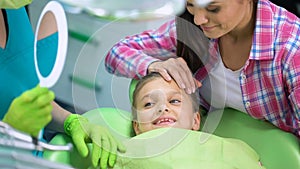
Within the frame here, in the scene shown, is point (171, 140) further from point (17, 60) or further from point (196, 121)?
point (17, 60)

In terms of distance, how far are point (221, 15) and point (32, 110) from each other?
1.00ft

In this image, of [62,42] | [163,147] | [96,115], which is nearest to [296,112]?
[163,147]

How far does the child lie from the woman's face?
0.11 meters

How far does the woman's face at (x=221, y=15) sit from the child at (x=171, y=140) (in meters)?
0.11

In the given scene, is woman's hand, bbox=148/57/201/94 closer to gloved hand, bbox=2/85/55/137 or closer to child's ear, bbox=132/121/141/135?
child's ear, bbox=132/121/141/135

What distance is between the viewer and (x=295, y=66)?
74cm

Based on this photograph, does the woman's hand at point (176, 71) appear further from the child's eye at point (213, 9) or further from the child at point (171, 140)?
the child's eye at point (213, 9)

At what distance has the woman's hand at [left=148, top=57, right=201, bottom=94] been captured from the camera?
79 centimetres

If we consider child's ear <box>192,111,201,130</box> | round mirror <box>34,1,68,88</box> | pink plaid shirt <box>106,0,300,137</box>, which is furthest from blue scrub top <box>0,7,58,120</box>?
child's ear <box>192,111,201,130</box>

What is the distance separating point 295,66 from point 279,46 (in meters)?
0.04

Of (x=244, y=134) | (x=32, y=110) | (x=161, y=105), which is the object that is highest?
(x=32, y=110)

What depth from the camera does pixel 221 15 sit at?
724 mm

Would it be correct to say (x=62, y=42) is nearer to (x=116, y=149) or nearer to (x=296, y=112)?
(x=116, y=149)

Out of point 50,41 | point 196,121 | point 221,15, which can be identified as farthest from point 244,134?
point 50,41
